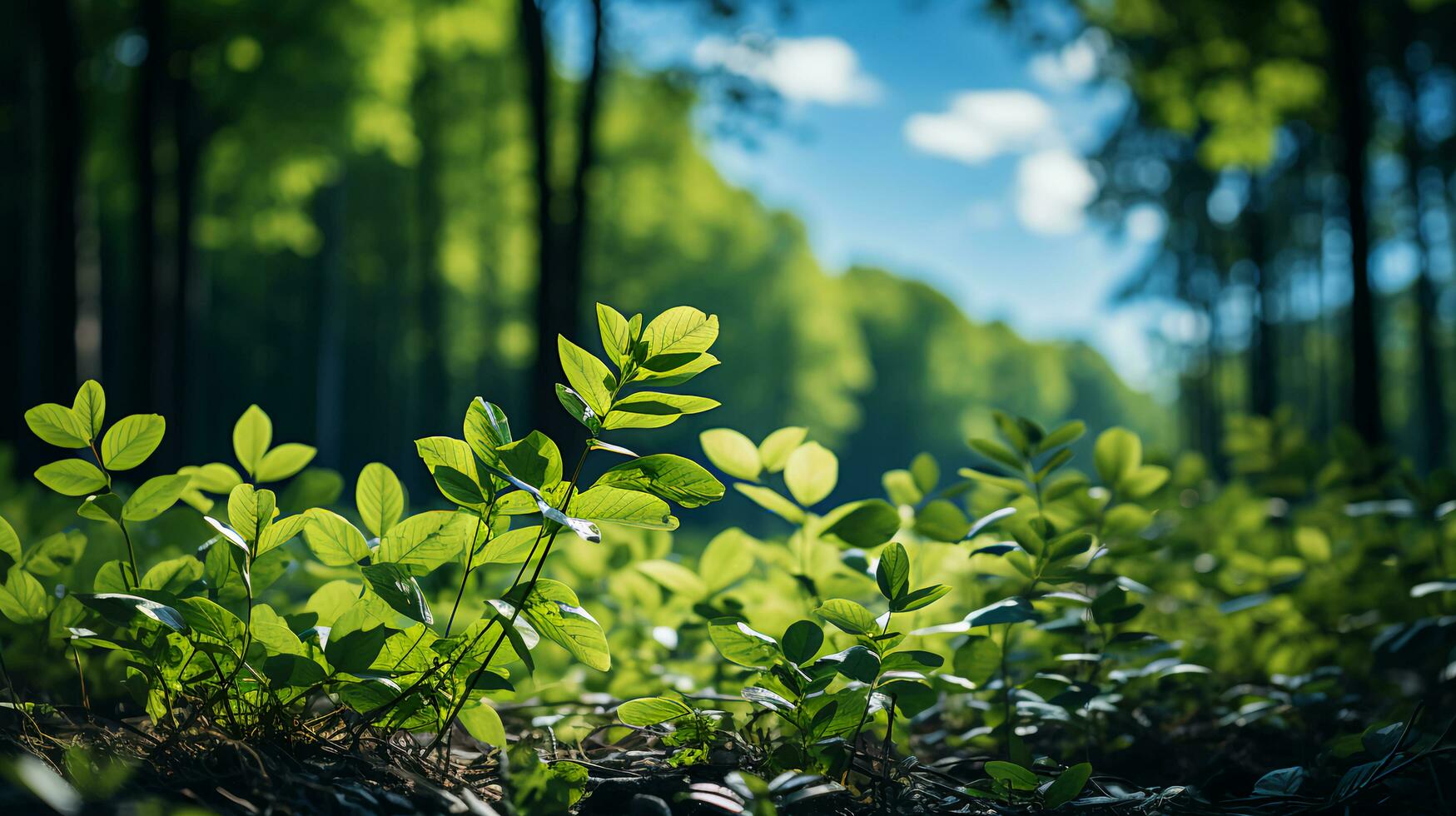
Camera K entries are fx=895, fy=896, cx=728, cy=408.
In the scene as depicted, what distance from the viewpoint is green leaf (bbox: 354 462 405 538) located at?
1.12 meters

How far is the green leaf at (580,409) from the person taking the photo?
94 cm

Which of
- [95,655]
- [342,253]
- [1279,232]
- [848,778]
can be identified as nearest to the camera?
[848,778]

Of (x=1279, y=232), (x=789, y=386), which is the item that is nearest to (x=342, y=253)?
(x=789, y=386)

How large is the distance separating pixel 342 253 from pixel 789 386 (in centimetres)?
1085

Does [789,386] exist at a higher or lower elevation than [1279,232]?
lower

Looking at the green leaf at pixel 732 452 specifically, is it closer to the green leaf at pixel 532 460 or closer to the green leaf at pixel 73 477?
the green leaf at pixel 532 460

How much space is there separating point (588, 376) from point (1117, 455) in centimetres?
102

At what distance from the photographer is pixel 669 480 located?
0.99 m

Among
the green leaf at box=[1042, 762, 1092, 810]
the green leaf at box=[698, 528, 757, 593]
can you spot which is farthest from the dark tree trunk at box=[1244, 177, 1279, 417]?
the green leaf at box=[1042, 762, 1092, 810]

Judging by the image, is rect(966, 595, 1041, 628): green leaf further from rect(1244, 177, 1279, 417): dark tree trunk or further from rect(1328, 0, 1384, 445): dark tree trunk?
rect(1244, 177, 1279, 417): dark tree trunk

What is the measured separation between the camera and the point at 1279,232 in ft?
64.8

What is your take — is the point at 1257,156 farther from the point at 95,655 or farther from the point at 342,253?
the point at 342,253

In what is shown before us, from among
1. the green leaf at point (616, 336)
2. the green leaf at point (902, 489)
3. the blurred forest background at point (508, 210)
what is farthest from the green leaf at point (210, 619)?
the blurred forest background at point (508, 210)

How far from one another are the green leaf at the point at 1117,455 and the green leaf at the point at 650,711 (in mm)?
881
